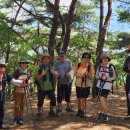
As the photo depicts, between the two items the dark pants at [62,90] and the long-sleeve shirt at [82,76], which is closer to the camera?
the long-sleeve shirt at [82,76]

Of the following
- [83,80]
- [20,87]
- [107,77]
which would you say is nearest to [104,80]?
[107,77]

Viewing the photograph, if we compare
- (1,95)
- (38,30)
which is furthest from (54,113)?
(38,30)

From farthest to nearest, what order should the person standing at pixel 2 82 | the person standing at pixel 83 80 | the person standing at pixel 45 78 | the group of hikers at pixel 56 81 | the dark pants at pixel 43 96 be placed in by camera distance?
the person standing at pixel 83 80
the dark pants at pixel 43 96
the person standing at pixel 45 78
the group of hikers at pixel 56 81
the person standing at pixel 2 82

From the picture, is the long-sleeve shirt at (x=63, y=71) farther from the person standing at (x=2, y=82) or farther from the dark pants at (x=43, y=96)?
the person standing at (x=2, y=82)

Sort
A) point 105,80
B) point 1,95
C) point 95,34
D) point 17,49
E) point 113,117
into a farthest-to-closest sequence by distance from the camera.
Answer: point 95,34 → point 17,49 → point 113,117 → point 105,80 → point 1,95

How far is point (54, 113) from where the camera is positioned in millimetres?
10000

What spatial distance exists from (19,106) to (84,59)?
240 cm

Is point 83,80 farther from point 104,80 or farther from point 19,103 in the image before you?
point 19,103

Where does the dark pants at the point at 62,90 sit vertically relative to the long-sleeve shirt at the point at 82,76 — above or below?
below

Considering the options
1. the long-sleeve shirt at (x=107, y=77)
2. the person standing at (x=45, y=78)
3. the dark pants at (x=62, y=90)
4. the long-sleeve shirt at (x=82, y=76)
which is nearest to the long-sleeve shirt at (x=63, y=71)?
the dark pants at (x=62, y=90)

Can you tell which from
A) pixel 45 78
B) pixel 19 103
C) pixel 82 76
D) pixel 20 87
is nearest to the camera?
pixel 20 87

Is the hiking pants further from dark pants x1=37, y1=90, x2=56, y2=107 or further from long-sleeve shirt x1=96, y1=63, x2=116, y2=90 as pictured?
long-sleeve shirt x1=96, y1=63, x2=116, y2=90

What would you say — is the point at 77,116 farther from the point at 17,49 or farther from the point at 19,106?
the point at 17,49

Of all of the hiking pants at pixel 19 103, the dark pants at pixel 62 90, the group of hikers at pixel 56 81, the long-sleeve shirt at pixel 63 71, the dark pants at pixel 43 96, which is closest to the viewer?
the group of hikers at pixel 56 81
